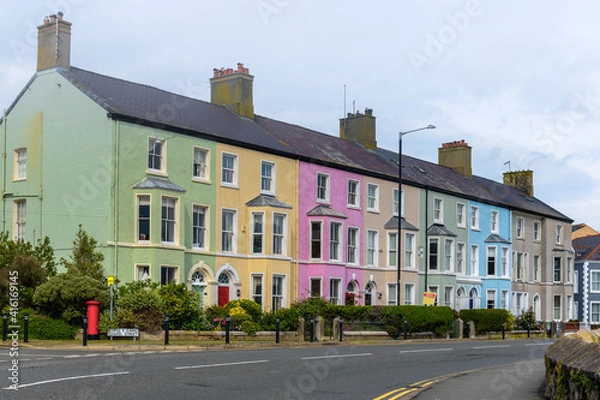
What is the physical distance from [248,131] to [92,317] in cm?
1464

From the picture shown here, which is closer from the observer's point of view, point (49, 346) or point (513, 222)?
point (49, 346)

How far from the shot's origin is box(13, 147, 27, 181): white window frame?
3716cm

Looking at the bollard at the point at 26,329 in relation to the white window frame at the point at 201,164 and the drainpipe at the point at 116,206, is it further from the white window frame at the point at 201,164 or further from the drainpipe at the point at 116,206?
the white window frame at the point at 201,164

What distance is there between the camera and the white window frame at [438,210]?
171 feet

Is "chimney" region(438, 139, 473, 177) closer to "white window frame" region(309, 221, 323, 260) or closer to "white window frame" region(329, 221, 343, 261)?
"white window frame" region(329, 221, 343, 261)

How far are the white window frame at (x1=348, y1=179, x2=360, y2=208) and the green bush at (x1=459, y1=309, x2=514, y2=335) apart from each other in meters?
8.19

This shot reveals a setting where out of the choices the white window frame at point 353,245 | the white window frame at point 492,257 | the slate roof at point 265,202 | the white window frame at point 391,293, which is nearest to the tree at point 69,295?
the slate roof at point 265,202

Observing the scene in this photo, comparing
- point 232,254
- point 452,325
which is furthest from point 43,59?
point 452,325

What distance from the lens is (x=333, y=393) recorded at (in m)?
15.4

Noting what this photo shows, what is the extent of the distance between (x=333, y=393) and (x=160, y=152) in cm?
2179

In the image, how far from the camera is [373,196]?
47.3 m

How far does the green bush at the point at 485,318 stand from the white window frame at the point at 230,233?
47.0 ft

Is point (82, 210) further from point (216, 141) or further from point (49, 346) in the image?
point (49, 346)

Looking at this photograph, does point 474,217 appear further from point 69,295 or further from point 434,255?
point 69,295
